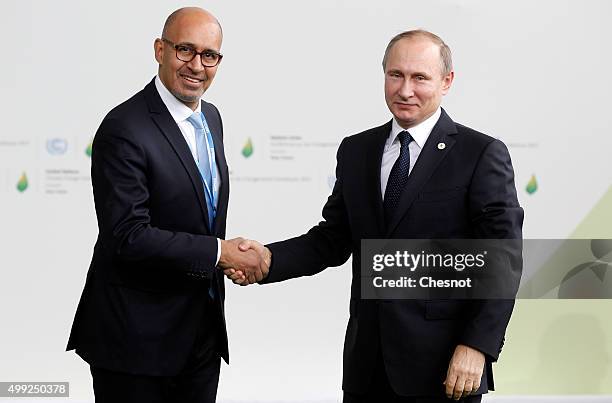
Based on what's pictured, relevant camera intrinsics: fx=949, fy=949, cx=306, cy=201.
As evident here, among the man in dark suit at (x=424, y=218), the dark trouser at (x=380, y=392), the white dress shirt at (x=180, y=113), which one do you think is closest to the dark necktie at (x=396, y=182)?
the man in dark suit at (x=424, y=218)

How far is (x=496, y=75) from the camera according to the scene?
4.68m

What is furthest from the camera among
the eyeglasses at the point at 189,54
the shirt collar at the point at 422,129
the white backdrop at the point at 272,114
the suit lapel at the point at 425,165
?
the white backdrop at the point at 272,114

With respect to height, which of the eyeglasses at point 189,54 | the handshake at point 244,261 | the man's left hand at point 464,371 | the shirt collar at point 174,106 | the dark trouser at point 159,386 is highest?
the eyeglasses at point 189,54

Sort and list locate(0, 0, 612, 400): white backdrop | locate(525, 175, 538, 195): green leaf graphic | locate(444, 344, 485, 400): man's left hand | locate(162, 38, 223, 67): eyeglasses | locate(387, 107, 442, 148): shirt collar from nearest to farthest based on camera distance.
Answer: locate(444, 344, 485, 400): man's left hand, locate(387, 107, 442, 148): shirt collar, locate(162, 38, 223, 67): eyeglasses, locate(0, 0, 612, 400): white backdrop, locate(525, 175, 538, 195): green leaf graphic

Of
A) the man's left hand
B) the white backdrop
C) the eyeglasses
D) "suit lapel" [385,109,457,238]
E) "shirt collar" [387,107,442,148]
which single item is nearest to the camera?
the man's left hand

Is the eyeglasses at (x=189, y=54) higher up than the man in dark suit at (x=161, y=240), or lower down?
higher up

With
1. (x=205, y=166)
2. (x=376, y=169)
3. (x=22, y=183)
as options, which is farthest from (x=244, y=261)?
(x=22, y=183)

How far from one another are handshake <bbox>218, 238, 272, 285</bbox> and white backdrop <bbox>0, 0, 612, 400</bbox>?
154 centimetres

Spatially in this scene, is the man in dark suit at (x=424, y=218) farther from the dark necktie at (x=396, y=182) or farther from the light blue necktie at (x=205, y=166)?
the light blue necktie at (x=205, y=166)

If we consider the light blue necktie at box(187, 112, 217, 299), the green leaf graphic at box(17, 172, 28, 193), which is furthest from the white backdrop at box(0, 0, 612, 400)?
the light blue necktie at box(187, 112, 217, 299)

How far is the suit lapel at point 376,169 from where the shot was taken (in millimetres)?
2623

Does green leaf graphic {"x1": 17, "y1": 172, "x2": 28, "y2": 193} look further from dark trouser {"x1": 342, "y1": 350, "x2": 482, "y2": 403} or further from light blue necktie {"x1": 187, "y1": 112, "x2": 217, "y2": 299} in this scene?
dark trouser {"x1": 342, "y1": 350, "x2": 482, "y2": 403}

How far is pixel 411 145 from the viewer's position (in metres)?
2.67

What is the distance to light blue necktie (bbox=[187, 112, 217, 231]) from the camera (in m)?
2.81
